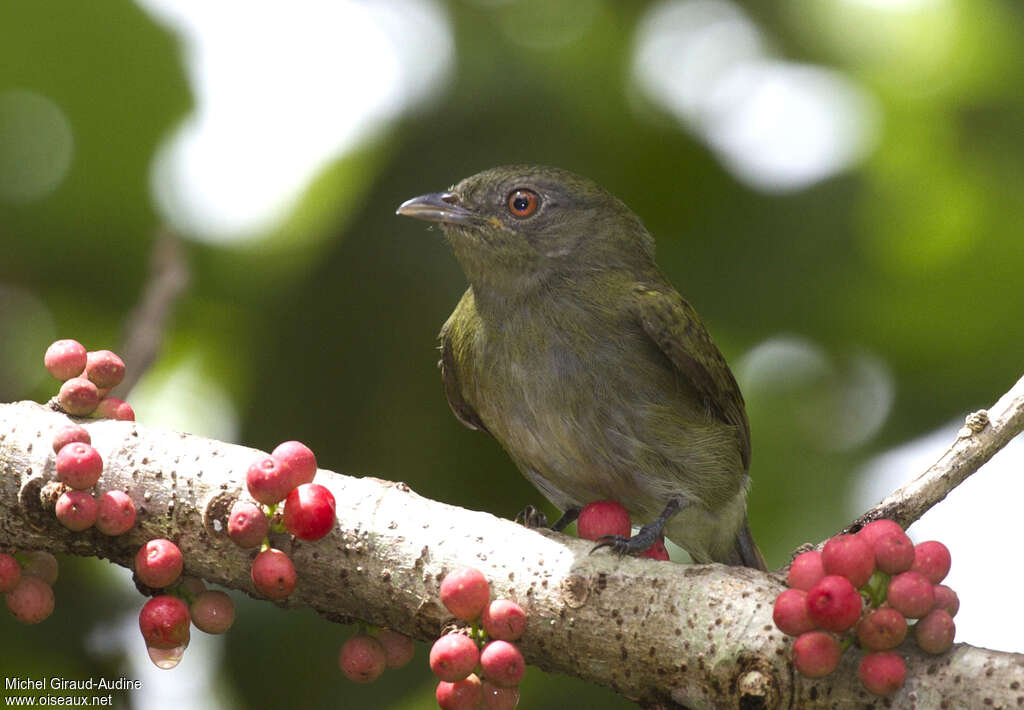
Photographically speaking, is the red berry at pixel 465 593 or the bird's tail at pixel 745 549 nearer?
the red berry at pixel 465 593

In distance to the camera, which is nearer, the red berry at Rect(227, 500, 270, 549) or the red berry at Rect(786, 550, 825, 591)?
the red berry at Rect(786, 550, 825, 591)

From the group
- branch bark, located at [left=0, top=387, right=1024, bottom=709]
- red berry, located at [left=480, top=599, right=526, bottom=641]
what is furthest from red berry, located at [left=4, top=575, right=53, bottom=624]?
red berry, located at [left=480, top=599, right=526, bottom=641]

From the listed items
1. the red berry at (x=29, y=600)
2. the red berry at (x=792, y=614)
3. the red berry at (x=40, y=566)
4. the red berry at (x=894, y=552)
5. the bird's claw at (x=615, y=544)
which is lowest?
the red berry at (x=29, y=600)

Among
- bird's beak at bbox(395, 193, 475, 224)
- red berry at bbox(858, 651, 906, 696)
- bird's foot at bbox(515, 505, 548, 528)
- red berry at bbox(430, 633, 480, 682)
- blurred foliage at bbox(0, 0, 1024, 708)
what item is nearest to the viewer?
red berry at bbox(858, 651, 906, 696)

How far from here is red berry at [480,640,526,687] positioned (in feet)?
8.81

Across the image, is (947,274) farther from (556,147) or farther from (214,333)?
(214,333)

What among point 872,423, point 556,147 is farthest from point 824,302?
point 556,147

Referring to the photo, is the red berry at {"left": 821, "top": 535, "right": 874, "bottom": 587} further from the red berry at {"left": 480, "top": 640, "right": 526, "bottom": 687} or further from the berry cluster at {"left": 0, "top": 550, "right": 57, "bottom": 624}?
the berry cluster at {"left": 0, "top": 550, "right": 57, "bottom": 624}

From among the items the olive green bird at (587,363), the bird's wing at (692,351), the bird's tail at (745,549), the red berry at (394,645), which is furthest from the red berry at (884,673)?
the bird's tail at (745,549)

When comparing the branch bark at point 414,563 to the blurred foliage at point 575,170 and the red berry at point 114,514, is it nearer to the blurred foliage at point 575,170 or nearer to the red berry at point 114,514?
the red berry at point 114,514

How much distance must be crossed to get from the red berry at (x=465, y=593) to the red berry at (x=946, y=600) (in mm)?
995

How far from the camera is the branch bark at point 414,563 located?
2707 millimetres

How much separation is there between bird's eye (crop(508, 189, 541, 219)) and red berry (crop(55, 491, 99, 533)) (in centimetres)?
252

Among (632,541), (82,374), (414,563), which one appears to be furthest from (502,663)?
(82,374)
